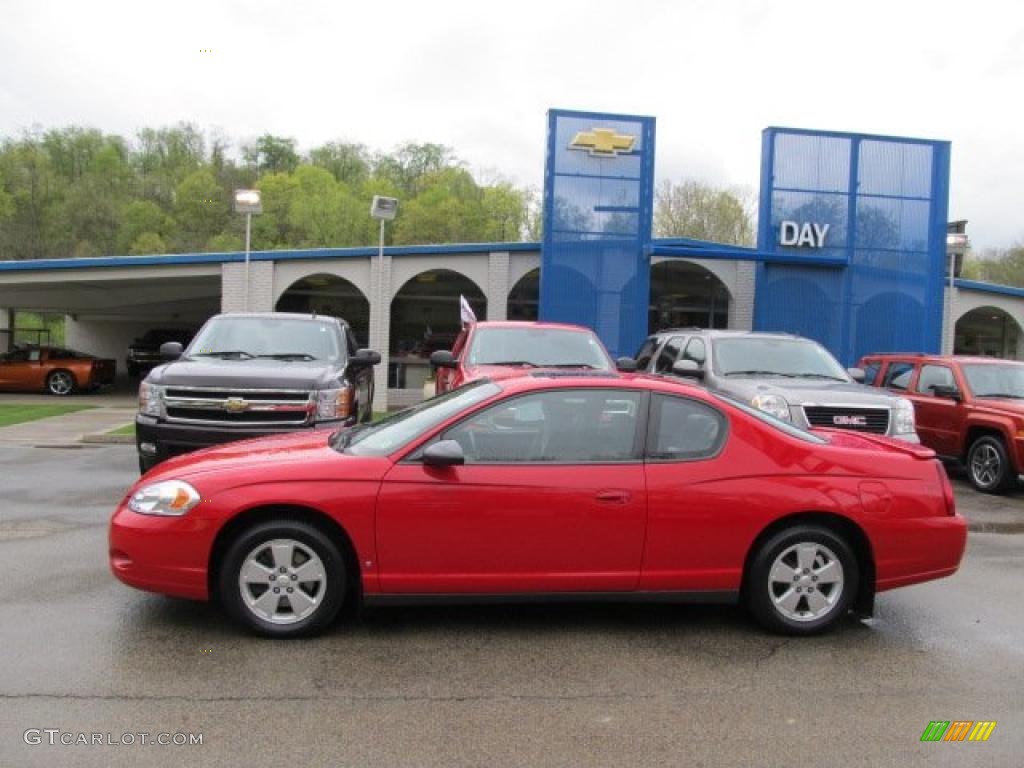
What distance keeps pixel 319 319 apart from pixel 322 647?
6151 millimetres

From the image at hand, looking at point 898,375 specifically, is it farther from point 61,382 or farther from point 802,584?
point 61,382

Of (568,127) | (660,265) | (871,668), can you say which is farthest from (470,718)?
(660,265)

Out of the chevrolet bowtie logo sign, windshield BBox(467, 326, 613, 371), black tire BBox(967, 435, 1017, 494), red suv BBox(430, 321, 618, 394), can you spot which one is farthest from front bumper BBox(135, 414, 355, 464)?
the chevrolet bowtie logo sign

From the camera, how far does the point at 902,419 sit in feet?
28.3

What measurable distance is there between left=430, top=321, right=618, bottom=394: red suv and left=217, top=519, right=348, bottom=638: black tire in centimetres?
480

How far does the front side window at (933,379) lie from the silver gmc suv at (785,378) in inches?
88.8

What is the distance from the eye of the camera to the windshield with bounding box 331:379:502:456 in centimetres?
477

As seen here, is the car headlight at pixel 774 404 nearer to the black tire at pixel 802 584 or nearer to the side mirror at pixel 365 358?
the black tire at pixel 802 584

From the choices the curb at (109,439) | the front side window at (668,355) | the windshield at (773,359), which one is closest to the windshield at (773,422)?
the windshield at (773,359)

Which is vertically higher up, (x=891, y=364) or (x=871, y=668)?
(x=891, y=364)

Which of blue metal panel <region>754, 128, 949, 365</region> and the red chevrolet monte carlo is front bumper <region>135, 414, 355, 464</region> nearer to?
the red chevrolet monte carlo

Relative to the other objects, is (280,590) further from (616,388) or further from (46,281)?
(46,281)

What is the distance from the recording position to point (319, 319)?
1007 cm

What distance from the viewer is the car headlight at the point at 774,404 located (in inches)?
333
